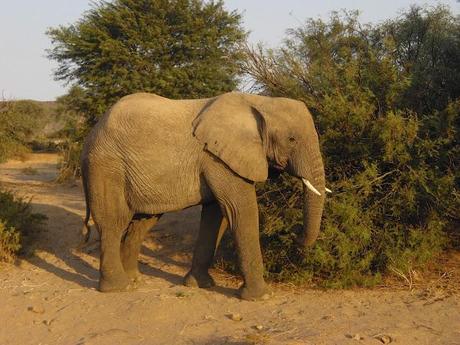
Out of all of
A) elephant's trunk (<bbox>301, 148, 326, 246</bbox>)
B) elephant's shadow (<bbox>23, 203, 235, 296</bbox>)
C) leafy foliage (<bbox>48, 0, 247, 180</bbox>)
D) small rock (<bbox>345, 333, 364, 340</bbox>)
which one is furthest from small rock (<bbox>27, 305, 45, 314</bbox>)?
leafy foliage (<bbox>48, 0, 247, 180</bbox>)

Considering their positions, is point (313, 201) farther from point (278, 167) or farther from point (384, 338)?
point (384, 338)

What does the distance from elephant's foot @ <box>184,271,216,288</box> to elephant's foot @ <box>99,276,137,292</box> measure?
65 cm

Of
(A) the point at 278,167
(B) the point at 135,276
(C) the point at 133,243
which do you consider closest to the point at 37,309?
(B) the point at 135,276

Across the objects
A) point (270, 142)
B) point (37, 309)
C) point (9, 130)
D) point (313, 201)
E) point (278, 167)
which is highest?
point (270, 142)

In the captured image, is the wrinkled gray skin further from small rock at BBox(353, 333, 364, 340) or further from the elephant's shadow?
small rock at BBox(353, 333, 364, 340)

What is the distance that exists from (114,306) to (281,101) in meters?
2.76

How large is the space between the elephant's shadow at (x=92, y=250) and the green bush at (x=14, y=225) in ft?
0.54

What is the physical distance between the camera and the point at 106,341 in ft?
17.5

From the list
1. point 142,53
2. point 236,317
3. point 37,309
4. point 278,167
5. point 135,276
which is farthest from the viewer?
point 142,53

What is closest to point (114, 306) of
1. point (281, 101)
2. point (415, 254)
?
point (281, 101)

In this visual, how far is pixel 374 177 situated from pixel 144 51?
38.8 feet

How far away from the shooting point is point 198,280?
692 centimetres

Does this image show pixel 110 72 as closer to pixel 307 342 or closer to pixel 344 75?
pixel 344 75

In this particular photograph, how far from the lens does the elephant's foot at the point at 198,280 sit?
6.92 metres
